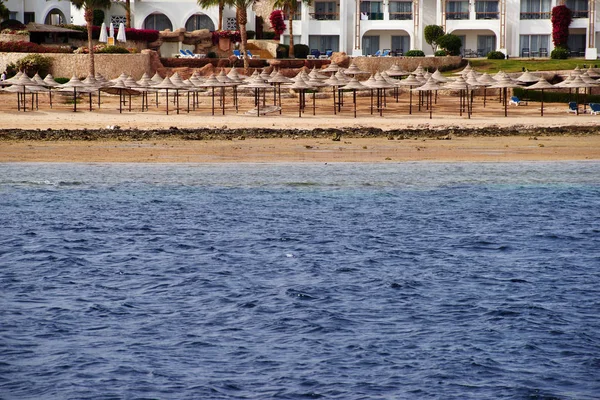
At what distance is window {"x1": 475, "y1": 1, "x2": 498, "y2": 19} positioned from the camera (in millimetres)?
79750

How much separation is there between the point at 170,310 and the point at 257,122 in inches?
1142

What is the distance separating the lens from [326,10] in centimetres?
8319

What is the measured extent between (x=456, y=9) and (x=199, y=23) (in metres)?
20.8

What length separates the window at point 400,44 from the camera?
270 ft

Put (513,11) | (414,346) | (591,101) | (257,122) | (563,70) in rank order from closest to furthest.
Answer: (414,346)
(257,122)
(591,101)
(563,70)
(513,11)

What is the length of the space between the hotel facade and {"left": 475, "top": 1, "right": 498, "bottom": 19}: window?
0.08 metres

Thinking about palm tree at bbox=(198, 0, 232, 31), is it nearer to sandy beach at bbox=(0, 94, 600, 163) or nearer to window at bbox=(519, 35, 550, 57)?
sandy beach at bbox=(0, 94, 600, 163)

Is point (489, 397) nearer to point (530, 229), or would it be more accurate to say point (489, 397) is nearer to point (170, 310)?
point (170, 310)

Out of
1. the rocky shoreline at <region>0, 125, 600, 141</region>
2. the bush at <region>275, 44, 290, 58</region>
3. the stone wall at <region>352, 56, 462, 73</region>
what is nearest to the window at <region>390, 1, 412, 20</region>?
the bush at <region>275, 44, 290, 58</region>

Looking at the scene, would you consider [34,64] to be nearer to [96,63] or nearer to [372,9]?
[96,63]

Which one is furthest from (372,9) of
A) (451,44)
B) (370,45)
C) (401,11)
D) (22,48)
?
(22,48)

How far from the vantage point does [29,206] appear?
83.4 ft

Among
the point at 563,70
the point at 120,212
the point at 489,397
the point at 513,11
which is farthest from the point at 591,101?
the point at 489,397

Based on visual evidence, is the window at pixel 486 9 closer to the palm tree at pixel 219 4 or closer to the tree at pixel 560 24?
the tree at pixel 560 24
